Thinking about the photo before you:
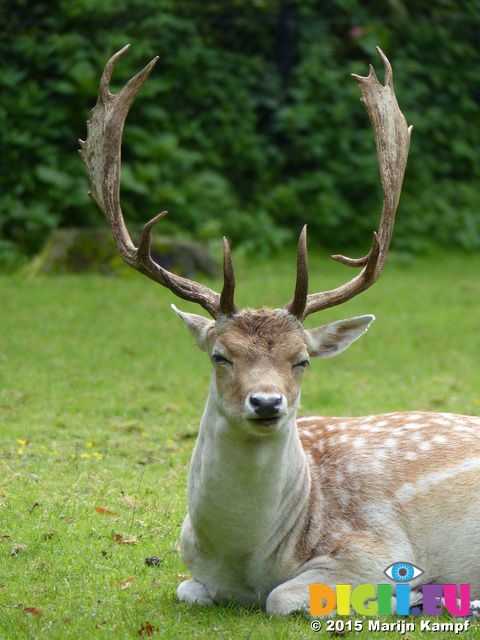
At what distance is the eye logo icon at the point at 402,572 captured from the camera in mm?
4871

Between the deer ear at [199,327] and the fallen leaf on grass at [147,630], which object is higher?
the deer ear at [199,327]

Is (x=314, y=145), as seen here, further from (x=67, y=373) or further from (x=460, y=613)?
(x=460, y=613)

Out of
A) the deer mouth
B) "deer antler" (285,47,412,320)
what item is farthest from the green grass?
"deer antler" (285,47,412,320)

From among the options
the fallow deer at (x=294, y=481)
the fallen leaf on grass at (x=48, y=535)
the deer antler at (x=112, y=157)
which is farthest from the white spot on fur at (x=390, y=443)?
the fallen leaf on grass at (x=48, y=535)

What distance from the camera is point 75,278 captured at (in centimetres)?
1331

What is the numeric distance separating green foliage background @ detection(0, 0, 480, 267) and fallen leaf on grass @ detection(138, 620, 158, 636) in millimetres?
9796

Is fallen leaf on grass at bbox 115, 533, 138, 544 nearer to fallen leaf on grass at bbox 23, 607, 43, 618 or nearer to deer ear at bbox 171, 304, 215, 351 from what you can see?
fallen leaf on grass at bbox 23, 607, 43, 618

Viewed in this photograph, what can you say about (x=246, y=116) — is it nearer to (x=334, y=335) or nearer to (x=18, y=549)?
(x=334, y=335)

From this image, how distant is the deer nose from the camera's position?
173 inches

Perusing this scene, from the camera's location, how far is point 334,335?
5203mm

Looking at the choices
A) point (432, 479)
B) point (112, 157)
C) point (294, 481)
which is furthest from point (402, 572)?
point (112, 157)

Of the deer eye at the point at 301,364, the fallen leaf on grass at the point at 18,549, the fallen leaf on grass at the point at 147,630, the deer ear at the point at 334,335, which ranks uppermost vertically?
the deer eye at the point at 301,364

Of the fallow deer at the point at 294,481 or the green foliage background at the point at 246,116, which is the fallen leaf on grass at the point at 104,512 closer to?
the fallow deer at the point at 294,481

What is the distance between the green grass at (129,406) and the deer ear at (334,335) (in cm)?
129
